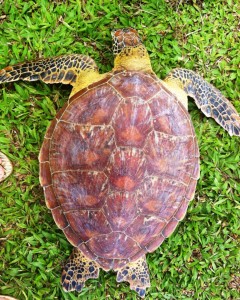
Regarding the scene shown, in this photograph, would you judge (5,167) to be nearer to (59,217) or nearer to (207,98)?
(59,217)

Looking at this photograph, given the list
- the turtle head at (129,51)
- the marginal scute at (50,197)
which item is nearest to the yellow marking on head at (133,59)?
the turtle head at (129,51)

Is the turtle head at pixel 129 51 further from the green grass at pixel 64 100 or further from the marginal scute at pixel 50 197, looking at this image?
the marginal scute at pixel 50 197

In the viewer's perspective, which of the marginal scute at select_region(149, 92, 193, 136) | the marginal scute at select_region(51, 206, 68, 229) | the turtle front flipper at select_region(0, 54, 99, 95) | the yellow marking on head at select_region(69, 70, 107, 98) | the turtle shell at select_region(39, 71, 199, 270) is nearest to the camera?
the turtle shell at select_region(39, 71, 199, 270)

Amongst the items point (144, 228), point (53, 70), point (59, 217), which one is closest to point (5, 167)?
point (59, 217)

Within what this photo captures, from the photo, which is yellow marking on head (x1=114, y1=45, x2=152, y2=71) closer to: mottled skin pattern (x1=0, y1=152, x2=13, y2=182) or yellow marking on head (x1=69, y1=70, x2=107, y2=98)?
yellow marking on head (x1=69, y1=70, x2=107, y2=98)

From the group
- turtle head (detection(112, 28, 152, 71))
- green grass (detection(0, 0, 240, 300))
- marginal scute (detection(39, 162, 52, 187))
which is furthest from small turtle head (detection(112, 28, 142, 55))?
marginal scute (detection(39, 162, 52, 187))

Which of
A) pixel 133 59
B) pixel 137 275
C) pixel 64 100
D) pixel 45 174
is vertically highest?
pixel 133 59
